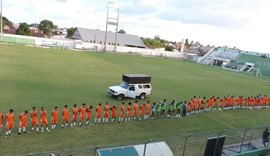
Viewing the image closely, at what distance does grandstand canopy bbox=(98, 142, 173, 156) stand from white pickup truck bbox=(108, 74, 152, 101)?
11.2m

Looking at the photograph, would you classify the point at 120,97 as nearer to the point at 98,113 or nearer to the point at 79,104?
the point at 79,104

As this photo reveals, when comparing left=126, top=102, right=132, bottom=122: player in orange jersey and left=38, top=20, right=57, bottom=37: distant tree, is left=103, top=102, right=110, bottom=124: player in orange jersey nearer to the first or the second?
left=126, top=102, right=132, bottom=122: player in orange jersey

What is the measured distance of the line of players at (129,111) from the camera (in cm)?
1343

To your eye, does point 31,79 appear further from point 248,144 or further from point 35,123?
point 248,144

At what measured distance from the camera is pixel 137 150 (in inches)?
383

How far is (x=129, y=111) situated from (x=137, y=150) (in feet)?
23.3

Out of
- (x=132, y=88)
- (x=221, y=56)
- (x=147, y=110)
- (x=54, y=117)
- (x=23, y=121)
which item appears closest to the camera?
(x=23, y=121)

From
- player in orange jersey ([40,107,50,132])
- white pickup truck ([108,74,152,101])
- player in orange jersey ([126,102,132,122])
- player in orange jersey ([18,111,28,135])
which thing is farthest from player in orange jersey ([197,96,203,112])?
player in orange jersey ([18,111,28,135])

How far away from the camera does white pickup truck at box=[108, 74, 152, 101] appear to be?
21484 millimetres

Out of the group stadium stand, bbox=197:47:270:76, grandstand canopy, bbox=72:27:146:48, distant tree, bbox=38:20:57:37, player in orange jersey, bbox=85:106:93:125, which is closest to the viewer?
player in orange jersey, bbox=85:106:93:125

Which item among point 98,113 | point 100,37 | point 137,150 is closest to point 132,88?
point 98,113

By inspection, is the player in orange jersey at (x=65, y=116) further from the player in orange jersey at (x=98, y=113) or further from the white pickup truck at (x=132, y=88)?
the white pickup truck at (x=132, y=88)

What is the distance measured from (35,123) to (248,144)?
1048 cm

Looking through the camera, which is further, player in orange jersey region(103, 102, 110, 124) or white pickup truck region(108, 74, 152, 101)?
white pickup truck region(108, 74, 152, 101)
